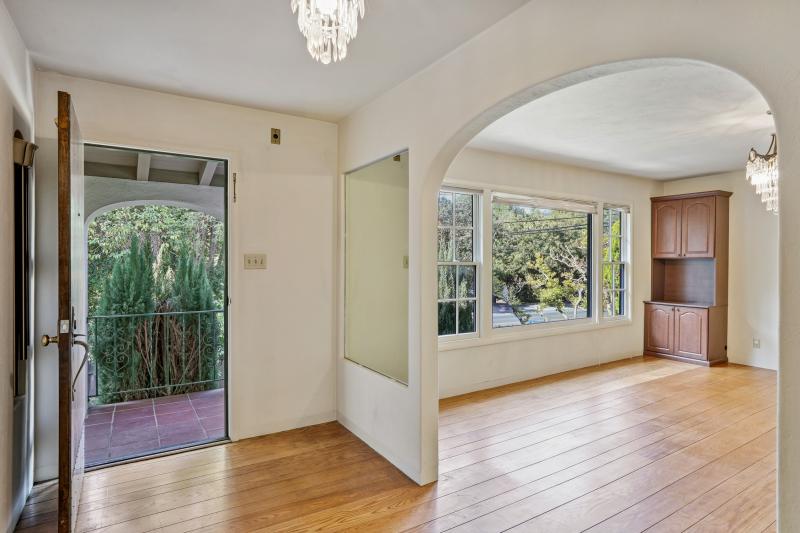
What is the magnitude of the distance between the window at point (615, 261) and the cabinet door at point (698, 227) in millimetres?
753

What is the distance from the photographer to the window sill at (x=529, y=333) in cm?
438

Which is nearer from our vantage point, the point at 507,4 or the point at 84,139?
the point at 507,4

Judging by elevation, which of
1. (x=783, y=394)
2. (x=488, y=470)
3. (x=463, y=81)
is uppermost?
(x=463, y=81)

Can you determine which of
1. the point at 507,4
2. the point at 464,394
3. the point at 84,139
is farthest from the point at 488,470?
the point at 84,139

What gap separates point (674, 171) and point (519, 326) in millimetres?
3054

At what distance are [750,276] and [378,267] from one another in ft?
17.2

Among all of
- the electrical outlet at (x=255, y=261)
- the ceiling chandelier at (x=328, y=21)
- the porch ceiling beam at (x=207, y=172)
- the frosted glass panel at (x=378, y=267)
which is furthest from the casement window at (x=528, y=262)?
the ceiling chandelier at (x=328, y=21)

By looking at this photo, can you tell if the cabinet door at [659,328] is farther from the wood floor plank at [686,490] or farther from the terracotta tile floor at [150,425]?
the terracotta tile floor at [150,425]

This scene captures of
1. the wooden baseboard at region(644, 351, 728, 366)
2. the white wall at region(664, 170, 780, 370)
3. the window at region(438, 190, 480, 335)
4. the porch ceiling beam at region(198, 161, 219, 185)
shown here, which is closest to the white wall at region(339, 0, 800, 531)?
the window at region(438, 190, 480, 335)

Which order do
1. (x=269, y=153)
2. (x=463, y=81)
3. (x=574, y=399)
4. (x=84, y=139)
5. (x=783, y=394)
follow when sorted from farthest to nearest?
1. (x=574, y=399)
2. (x=269, y=153)
3. (x=84, y=139)
4. (x=463, y=81)
5. (x=783, y=394)

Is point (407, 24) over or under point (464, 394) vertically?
over

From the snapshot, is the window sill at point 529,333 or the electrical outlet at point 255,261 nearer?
the electrical outlet at point 255,261

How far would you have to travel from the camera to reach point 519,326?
4.95m

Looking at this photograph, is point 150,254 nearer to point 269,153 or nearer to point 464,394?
point 269,153
